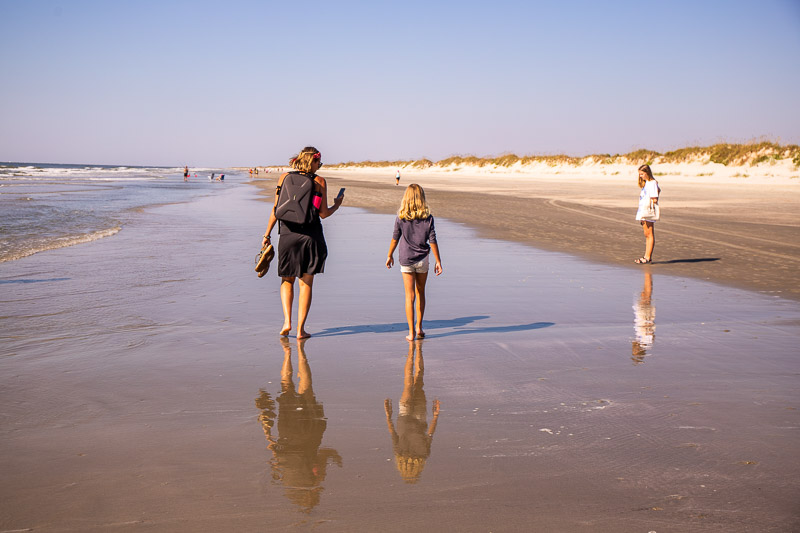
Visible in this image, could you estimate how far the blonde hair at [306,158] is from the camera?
262 inches

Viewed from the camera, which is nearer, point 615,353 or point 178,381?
point 178,381

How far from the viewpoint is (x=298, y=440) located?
4.03 m

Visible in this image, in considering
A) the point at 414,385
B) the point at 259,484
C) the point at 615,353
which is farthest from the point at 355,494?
the point at 615,353

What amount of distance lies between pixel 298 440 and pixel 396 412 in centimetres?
77

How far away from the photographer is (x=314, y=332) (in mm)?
6891

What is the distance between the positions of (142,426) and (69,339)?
2.63 metres

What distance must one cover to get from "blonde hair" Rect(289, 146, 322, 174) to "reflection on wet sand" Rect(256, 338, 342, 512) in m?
2.18

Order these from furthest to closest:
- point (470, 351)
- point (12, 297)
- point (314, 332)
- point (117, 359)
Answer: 1. point (12, 297)
2. point (314, 332)
3. point (470, 351)
4. point (117, 359)

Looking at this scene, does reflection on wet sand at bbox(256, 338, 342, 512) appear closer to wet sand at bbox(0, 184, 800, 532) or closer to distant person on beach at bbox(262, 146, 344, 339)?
wet sand at bbox(0, 184, 800, 532)

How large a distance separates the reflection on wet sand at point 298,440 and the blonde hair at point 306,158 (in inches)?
85.9

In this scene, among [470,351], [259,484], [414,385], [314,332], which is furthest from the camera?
[314,332]

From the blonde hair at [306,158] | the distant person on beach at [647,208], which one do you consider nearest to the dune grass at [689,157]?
the distant person on beach at [647,208]

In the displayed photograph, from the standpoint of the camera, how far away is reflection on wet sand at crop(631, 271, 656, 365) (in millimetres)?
6090

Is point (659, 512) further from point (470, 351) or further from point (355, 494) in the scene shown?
point (470, 351)
